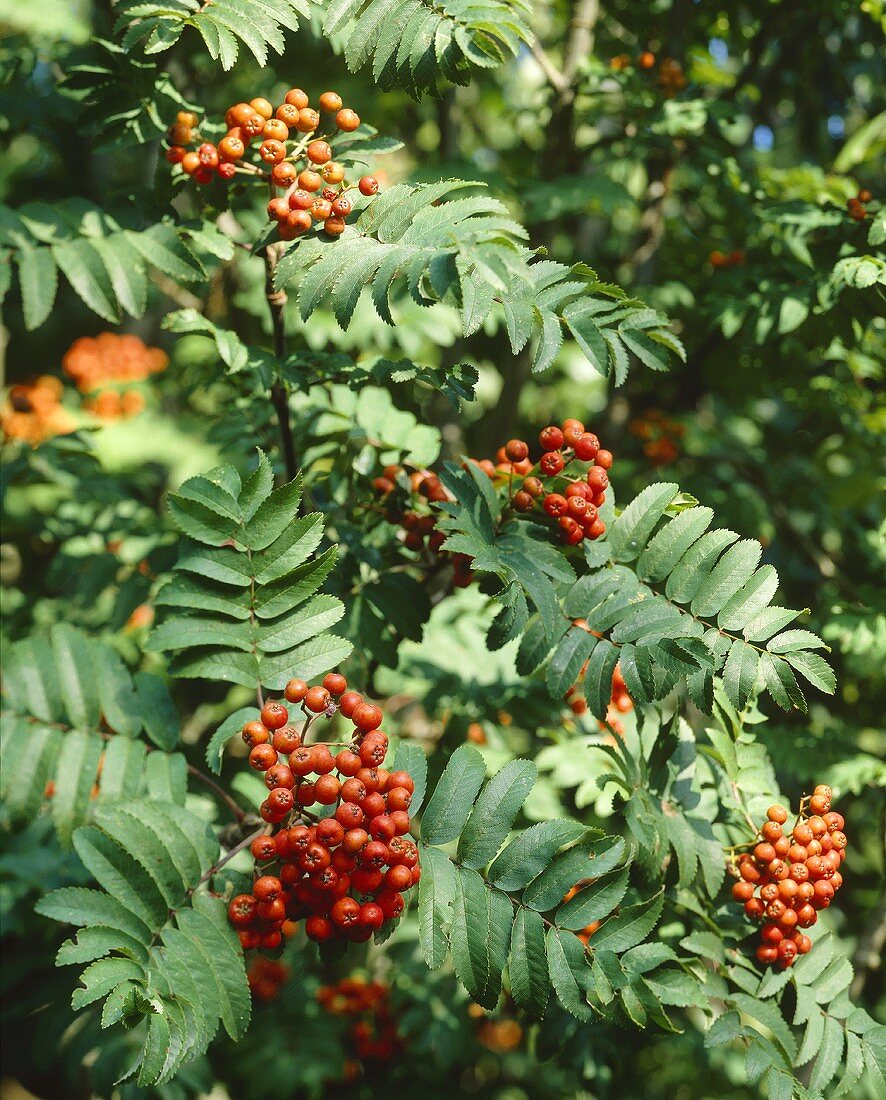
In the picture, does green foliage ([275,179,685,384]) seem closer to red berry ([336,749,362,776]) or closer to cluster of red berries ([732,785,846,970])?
red berry ([336,749,362,776])

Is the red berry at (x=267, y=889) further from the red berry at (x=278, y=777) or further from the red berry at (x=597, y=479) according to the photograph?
the red berry at (x=597, y=479)

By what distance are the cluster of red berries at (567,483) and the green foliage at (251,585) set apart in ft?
1.41

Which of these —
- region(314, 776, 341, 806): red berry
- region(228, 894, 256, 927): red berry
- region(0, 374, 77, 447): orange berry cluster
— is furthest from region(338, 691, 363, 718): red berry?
region(0, 374, 77, 447): orange berry cluster

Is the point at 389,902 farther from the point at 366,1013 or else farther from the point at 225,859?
the point at 366,1013

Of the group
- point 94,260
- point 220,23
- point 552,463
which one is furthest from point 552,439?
point 94,260

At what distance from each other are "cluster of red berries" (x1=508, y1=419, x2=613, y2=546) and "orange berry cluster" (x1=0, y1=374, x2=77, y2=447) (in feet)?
10.1

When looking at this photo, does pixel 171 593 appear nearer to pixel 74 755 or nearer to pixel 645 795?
pixel 74 755

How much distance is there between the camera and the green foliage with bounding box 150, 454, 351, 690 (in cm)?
149

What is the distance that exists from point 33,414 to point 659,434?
3077mm

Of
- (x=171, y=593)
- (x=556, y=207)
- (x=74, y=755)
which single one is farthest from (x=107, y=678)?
(x=556, y=207)

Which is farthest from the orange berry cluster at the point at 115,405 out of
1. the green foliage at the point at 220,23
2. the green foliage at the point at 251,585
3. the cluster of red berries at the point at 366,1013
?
the green foliage at the point at 251,585

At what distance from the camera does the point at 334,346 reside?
3.09m

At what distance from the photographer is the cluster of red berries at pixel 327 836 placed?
4.28 feet

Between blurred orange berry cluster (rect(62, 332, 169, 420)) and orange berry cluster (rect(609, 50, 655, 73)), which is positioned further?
blurred orange berry cluster (rect(62, 332, 169, 420))
